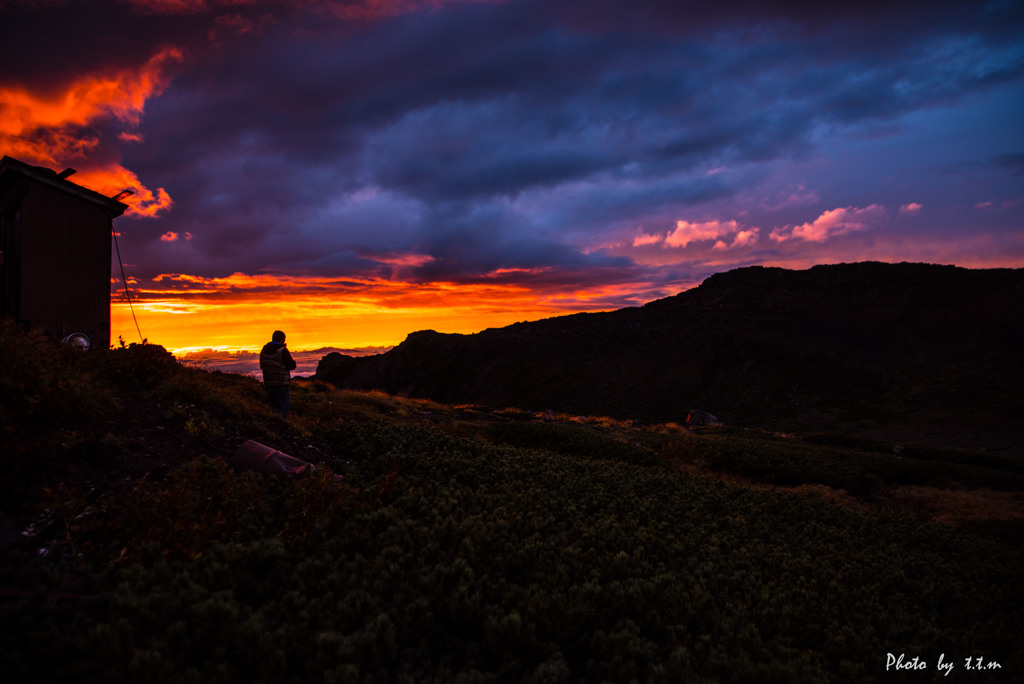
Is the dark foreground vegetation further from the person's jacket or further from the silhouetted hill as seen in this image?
the silhouetted hill

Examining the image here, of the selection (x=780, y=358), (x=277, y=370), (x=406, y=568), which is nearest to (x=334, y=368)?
(x=780, y=358)

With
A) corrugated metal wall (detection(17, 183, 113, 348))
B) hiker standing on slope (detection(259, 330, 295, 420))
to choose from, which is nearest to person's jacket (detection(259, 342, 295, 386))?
hiker standing on slope (detection(259, 330, 295, 420))

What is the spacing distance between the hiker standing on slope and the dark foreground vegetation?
2.35 meters

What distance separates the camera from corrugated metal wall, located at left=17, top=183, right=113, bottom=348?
15.6 metres

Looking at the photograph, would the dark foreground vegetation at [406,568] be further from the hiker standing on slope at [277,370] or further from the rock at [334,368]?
the rock at [334,368]

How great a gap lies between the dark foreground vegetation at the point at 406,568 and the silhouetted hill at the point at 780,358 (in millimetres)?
55100

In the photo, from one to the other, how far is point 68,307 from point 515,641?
806 inches

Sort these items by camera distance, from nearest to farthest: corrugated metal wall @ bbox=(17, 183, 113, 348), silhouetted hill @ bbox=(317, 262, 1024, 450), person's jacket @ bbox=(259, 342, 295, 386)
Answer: person's jacket @ bbox=(259, 342, 295, 386), corrugated metal wall @ bbox=(17, 183, 113, 348), silhouetted hill @ bbox=(317, 262, 1024, 450)

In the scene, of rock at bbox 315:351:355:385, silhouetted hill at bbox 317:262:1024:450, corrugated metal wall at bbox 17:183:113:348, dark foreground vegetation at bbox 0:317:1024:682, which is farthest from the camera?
rock at bbox 315:351:355:385

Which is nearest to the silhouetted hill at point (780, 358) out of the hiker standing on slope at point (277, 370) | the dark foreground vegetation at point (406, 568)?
the dark foreground vegetation at point (406, 568)

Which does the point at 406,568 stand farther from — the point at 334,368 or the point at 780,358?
the point at 334,368

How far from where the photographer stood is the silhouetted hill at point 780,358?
65125 mm

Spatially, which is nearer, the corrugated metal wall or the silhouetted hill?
the corrugated metal wall

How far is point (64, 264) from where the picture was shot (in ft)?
54.2
